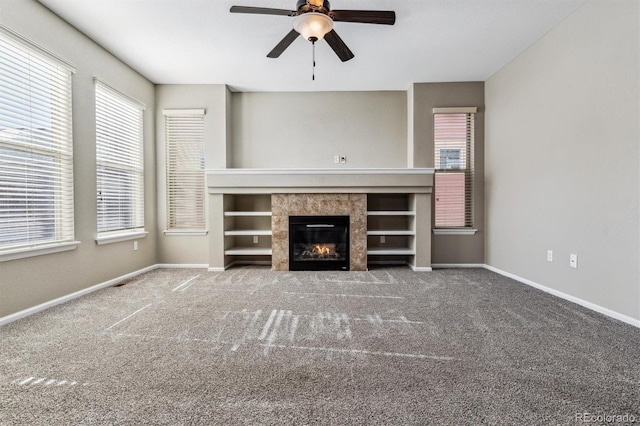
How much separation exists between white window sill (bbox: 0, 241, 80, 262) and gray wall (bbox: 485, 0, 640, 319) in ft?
16.0

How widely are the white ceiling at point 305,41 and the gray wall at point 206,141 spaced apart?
18 centimetres

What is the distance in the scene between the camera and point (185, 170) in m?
4.46

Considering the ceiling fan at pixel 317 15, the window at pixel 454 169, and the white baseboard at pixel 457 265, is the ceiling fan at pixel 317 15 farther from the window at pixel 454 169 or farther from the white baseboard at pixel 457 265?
the white baseboard at pixel 457 265

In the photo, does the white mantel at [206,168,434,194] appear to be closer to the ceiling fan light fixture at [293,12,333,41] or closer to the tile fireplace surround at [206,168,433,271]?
the tile fireplace surround at [206,168,433,271]

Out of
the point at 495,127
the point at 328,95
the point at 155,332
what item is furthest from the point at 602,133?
the point at 155,332

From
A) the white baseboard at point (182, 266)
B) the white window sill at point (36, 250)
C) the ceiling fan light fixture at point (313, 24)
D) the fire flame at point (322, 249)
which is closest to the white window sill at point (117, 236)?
the white window sill at point (36, 250)

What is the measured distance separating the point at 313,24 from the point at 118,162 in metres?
2.98

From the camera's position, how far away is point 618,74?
239 cm

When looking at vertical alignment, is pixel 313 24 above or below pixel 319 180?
above

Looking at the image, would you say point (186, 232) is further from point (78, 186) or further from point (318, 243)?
point (318, 243)

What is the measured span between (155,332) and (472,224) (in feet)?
13.9

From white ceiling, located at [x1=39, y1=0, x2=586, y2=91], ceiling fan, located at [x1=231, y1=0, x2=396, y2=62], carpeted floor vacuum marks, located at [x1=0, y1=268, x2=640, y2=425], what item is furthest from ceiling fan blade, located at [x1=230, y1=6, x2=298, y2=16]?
carpeted floor vacuum marks, located at [x1=0, y1=268, x2=640, y2=425]

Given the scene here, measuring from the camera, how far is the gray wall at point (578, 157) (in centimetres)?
233

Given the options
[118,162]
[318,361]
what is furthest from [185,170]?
[318,361]
